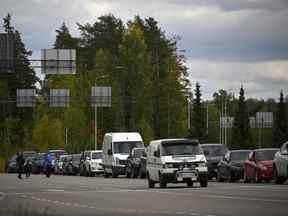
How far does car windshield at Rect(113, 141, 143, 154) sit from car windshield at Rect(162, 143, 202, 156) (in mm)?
23660

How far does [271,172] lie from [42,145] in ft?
290

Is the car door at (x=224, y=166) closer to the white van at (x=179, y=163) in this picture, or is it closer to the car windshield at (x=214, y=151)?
the car windshield at (x=214, y=151)

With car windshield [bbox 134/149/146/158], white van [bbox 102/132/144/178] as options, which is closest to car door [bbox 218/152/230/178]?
car windshield [bbox 134/149/146/158]

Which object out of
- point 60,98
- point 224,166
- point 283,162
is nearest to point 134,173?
point 224,166

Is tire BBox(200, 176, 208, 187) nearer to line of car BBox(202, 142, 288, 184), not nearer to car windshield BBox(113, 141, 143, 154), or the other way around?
line of car BBox(202, 142, 288, 184)

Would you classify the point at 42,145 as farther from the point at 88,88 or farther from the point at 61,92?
the point at 61,92

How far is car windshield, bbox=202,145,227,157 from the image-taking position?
53.8 meters

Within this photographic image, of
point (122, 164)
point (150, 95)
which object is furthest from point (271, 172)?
point (150, 95)

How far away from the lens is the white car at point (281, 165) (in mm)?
40322

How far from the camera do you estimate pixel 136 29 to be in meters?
122

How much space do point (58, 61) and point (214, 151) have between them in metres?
17.9

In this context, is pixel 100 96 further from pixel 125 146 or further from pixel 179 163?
pixel 179 163

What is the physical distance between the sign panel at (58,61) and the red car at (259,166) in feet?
77.9

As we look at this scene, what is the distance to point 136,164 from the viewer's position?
60438mm
